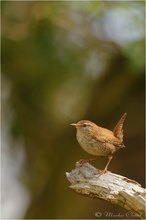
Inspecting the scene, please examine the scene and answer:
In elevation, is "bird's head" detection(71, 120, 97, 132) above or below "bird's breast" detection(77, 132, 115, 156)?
above

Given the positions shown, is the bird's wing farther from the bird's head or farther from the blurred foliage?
the blurred foliage

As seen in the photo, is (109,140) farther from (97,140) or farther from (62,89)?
(62,89)

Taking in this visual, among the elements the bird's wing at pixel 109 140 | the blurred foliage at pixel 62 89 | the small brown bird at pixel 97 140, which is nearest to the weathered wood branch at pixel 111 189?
the small brown bird at pixel 97 140

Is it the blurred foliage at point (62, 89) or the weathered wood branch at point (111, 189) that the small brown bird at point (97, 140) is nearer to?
the weathered wood branch at point (111, 189)

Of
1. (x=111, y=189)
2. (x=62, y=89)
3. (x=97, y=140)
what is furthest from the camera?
(x=62, y=89)

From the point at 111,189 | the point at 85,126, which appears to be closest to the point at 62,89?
the point at 85,126

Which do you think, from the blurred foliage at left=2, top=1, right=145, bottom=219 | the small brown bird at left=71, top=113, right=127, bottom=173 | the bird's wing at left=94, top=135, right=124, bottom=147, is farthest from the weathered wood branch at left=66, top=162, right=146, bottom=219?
the blurred foliage at left=2, top=1, right=145, bottom=219
